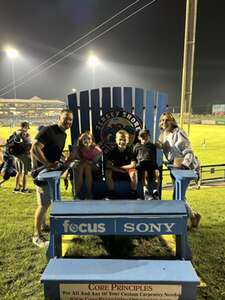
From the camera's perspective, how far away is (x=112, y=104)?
3338 millimetres

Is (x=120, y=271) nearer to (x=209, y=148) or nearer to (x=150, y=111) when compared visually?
(x=150, y=111)

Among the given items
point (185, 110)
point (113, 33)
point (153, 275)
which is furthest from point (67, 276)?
point (113, 33)

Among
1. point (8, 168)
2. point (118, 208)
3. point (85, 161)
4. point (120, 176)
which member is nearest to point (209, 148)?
point (8, 168)

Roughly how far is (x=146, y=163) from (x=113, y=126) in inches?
27.9

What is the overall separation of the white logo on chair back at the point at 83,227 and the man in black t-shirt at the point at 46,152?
859 millimetres

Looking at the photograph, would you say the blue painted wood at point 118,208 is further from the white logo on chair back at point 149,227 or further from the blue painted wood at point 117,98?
the blue painted wood at point 117,98

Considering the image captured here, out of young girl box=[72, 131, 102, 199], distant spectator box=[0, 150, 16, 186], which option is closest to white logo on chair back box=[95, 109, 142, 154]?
young girl box=[72, 131, 102, 199]

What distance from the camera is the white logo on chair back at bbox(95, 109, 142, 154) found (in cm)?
333

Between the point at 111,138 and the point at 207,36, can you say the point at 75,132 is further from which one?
the point at 207,36

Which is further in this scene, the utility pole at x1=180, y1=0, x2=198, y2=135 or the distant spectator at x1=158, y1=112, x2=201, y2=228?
the utility pole at x1=180, y1=0, x2=198, y2=135

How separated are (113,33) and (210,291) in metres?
23.3

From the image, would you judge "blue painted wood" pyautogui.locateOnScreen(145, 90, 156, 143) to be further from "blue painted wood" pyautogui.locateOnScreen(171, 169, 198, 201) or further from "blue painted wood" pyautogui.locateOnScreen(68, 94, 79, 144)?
"blue painted wood" pyautogui.locateOnScreen(171, 169, 198, 201)

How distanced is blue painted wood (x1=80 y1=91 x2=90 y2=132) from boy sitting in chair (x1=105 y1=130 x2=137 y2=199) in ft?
1.93

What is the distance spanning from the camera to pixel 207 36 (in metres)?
21.9
